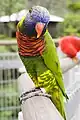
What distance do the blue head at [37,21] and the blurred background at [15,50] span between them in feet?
0.67

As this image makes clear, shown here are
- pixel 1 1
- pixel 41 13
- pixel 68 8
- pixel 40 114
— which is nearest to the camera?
pixel 40 114

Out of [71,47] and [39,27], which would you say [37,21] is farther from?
[71,47]

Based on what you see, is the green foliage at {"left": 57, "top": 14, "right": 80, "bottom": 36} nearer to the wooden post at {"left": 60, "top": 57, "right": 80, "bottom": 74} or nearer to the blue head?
the wooden post at {"left": 60, "top": 57, "right": 80, "bottom": 74}

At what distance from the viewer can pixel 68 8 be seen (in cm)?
466

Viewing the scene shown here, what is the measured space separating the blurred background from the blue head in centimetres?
20

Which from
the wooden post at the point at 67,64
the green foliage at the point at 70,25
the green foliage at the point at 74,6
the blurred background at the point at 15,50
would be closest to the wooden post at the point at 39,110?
the blurred background at the point at 15,50

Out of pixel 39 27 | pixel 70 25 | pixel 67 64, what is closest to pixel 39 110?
pixel 39 27

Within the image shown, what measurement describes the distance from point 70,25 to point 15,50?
4.71 feet

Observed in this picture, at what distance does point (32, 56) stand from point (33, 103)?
263 millimetres

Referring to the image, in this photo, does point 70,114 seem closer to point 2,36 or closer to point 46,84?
point 46,84

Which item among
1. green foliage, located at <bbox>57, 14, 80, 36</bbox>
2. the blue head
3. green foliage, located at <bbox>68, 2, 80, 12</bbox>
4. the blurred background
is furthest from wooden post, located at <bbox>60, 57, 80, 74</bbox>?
green foliage, located at <bbox>68, 2, 80, 12</bbox>

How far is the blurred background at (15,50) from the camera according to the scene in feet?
4.08

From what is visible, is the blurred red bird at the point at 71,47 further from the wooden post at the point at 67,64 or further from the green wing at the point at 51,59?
the green wing at the point at 51,59

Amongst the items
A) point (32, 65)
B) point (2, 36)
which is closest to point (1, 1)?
point (2, 36)
